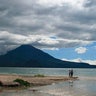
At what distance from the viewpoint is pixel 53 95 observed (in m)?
41.7

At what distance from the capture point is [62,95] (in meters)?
42.4

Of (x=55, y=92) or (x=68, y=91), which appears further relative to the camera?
(x=68, y=91)

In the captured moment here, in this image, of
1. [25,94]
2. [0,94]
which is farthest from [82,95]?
[0,94]

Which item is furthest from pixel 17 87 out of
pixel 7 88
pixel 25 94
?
pixel 25 94

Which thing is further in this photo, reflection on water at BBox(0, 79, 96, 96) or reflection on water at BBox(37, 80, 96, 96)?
reflection on water at BBox(37, 80, 96, 96)

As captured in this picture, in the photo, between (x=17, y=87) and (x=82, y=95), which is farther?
(x=17, y=87)

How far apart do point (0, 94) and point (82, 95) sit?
10172 millimetres

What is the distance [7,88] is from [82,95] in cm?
1078

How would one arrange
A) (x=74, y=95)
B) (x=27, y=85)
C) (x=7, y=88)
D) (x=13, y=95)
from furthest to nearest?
(x=27, y=85) < (x=7, y=88) < (x=74, y=95) < (x=13, y=95)

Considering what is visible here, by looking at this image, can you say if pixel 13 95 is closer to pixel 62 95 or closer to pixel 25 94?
pixel 25 94

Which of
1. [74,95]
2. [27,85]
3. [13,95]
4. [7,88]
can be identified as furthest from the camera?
[27,85]

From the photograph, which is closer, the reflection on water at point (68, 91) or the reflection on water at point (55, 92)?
the reflection on water at point (55, 92)

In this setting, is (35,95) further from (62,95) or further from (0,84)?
(0,84)

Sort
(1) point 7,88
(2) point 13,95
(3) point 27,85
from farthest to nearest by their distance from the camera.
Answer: (3) point 27,85
(1) point 7,88
(2) point 13,95
